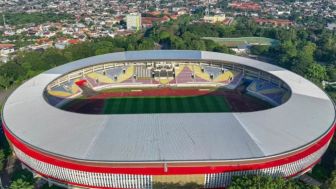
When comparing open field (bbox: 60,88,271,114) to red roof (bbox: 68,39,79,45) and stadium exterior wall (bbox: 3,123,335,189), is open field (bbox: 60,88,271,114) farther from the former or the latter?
red roof (bbox: 68,39,79,45)

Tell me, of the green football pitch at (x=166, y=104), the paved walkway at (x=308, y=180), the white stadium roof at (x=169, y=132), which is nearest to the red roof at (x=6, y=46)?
the green football pitch at (x=166, y=104)

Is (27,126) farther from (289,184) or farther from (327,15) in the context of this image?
A: (327,15)

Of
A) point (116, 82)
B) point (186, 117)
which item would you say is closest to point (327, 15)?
point (116, 82)

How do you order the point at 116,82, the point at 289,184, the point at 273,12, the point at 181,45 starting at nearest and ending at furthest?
the point at 289,184 < the point at 116,82 < the point at 181,45 < the point at 273,12

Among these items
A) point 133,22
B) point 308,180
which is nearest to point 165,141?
point 308,180

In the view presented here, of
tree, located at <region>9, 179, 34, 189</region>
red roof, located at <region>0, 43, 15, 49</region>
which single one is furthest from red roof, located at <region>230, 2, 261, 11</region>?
tree, located at <region>9, 179, 34, 189</region>
